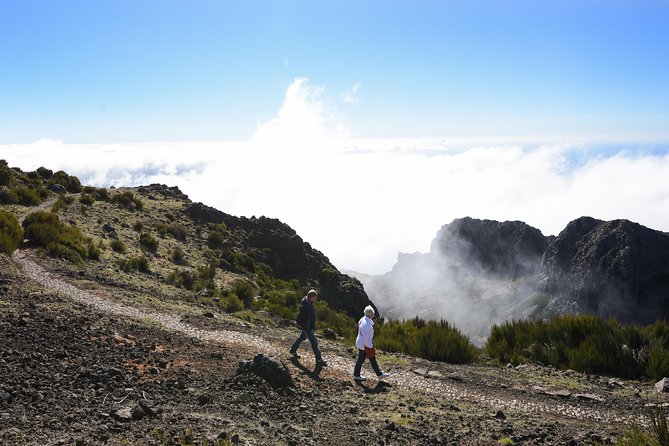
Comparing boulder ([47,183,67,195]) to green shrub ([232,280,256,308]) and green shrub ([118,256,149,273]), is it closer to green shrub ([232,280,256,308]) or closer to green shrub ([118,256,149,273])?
green shrub ([118,256,149,273])

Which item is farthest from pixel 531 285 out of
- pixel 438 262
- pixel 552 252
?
pixel 438 262

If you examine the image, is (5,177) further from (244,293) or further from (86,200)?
(244,293)

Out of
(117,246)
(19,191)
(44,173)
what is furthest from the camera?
(44,173)

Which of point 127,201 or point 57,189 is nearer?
point 127,201

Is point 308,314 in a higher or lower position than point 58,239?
lower

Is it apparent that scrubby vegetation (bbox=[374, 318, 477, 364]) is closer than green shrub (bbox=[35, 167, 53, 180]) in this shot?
Yes

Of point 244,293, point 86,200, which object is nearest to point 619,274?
point 244,293

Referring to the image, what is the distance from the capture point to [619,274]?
88.9 meters

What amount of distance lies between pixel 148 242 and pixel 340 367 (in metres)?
17.7

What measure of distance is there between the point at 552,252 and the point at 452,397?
105 meters

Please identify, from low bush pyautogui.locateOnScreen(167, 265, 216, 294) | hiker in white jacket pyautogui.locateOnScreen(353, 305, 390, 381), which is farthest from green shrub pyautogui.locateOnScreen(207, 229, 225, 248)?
hiker in white jacket pyautogui.locateOnScreen(353, 305, 390, 381)

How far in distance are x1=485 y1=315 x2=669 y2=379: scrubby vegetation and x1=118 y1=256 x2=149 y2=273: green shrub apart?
15.2 metres

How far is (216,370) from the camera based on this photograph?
9.27 metres

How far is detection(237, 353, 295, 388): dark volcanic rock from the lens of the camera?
8.70 meters
